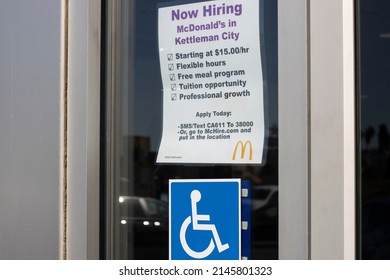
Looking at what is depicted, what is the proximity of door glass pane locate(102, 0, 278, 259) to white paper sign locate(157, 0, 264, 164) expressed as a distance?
4 cm

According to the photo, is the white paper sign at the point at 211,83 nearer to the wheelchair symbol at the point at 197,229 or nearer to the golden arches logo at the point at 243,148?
the golden arches logo at the point at 243,148

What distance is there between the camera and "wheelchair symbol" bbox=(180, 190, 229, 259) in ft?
9.59

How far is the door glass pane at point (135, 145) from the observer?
3.08m

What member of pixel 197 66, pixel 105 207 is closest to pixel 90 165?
pixel 105 207

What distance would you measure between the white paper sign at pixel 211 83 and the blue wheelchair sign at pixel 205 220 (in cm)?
11

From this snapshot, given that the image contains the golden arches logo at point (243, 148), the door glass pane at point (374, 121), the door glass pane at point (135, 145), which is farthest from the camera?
the door glass pane at point (135, 145)

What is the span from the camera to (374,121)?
2.64m

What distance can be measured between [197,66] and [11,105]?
1.00 meters

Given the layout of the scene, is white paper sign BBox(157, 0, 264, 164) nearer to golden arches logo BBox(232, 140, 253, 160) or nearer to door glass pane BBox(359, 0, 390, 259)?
golden arches logo BBox(232, 140, 253, 160)

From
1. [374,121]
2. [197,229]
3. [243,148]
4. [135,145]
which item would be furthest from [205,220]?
[374,121]

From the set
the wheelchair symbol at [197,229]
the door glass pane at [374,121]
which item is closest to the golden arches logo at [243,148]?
the wheelchair symbol at [197,229]

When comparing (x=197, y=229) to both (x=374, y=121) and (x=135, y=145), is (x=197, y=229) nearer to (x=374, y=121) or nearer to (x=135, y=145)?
(x=135, y=145)

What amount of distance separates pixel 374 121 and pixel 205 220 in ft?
2.52

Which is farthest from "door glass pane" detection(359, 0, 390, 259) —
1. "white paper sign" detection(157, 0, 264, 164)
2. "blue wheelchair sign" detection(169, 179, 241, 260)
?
"blue wheelchair sign" detection(169, 179, 241, 260)
